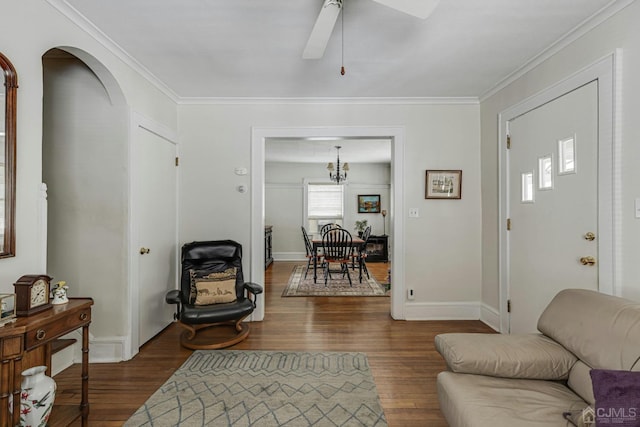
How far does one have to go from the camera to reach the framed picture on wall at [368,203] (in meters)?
8.04

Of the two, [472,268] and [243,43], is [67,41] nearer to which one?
[243,43]

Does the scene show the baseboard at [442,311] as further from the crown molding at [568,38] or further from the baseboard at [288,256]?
the baseboard at [288,256]

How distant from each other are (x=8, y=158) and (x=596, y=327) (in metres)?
3.00

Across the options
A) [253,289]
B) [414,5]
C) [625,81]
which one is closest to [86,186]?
[253,289]

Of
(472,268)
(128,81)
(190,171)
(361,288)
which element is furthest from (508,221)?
(128,81)

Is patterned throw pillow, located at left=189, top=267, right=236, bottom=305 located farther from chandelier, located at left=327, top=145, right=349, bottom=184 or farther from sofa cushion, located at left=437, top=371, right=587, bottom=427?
chandelier, located at left=327, top=145, right=349, bottom=184

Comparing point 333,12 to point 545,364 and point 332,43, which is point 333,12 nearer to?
point 332,43

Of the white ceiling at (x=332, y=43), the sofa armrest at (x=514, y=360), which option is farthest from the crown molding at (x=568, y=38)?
the sofa armrest at (x=514, y=360)

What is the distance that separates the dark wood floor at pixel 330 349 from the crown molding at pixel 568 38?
253 cm

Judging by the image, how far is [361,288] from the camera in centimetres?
500

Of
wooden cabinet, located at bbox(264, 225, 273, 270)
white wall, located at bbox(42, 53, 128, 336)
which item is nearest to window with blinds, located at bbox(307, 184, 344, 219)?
wooden cabinet, located at bbox(264, 225, 273, 270)

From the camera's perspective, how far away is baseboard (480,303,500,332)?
10.6 feet

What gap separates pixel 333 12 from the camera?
1646mm

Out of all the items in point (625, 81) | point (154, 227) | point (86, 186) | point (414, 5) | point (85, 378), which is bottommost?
point (85, 378)
